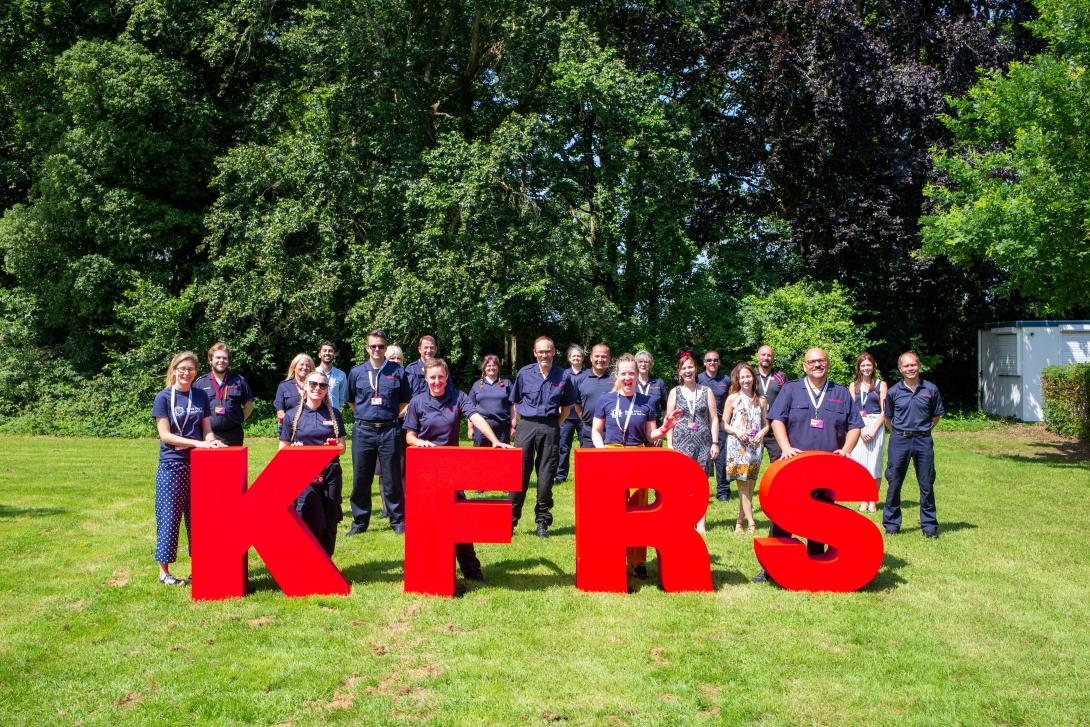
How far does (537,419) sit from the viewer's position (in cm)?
878

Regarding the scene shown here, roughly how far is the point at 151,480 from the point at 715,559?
9395 mm

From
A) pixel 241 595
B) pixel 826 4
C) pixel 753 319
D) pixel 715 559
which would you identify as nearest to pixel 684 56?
pixel 826 4

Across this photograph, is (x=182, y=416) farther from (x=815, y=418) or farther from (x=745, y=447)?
(x=745, y=447)

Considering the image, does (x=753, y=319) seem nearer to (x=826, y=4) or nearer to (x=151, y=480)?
(x=826, y=4)

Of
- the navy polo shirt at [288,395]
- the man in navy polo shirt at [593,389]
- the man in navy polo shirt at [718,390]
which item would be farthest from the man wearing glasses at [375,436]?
the man in navy polo shirt at [718,390]

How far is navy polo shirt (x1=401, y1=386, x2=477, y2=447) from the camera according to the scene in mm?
7656

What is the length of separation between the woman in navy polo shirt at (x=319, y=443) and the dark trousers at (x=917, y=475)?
19.5 feet

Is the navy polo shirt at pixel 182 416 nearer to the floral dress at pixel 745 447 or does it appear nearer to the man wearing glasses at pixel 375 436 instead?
the man wearing glasses at pixel 375 436

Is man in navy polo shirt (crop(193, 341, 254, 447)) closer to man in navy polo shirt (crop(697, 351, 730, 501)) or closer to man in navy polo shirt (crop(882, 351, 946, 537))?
man in navy polo shirt (crop(697, 351, 730, 501))

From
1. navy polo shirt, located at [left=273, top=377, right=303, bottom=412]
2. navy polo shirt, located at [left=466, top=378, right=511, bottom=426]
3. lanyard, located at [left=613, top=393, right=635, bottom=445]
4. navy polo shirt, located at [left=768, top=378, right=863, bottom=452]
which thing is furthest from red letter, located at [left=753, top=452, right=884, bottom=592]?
navy polo shirt, located at [left=273, top=377, right=303, bottom=412]

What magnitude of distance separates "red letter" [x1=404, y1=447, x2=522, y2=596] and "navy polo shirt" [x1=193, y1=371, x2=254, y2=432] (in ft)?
7.26

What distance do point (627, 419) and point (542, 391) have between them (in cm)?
137

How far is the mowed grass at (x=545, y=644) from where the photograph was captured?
454 cm

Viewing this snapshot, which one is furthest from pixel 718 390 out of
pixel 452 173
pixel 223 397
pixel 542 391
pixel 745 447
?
pixel 452 173
